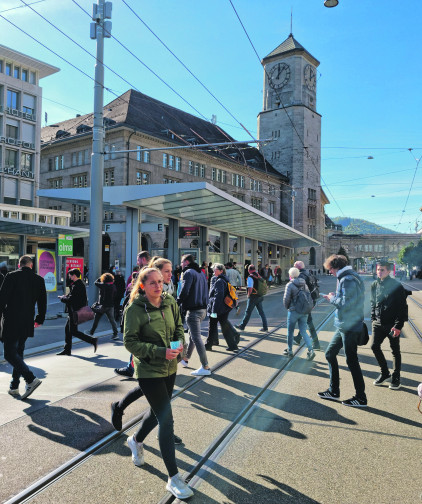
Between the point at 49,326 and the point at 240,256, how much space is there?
662 inches

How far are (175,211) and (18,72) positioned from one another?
34750 mm

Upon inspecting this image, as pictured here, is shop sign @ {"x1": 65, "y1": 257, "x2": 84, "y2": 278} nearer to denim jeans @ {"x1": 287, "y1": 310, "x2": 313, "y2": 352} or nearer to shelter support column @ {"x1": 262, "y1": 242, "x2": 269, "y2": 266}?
denim jeans @ {"x1": 287, "y1": 310, "x2": 313, "y2": 352}

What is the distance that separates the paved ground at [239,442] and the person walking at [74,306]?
4.09ft

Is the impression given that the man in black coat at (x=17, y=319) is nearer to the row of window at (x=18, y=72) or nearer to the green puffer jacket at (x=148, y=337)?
the green puffer jacket at (x=148, y=337)

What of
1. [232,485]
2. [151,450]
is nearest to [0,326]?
[151,450]

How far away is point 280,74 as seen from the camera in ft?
239

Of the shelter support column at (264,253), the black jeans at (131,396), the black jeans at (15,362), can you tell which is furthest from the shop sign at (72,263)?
the shelter support column at (264,253)

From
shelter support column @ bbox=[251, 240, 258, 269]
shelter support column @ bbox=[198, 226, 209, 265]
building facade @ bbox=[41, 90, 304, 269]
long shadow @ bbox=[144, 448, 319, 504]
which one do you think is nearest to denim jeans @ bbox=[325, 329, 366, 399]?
long shadow @ bbox=[144, 448, 319, 504]

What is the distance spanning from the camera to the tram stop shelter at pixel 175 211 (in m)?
13.8

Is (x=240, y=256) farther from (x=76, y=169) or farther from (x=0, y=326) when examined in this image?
(x=76, y=169)

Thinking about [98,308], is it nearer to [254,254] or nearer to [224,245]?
[224,245]

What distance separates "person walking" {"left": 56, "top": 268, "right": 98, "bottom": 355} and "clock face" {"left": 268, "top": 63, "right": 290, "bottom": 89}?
7041 cm

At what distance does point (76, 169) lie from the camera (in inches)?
1967

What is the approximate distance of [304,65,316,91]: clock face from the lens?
72.4 m
